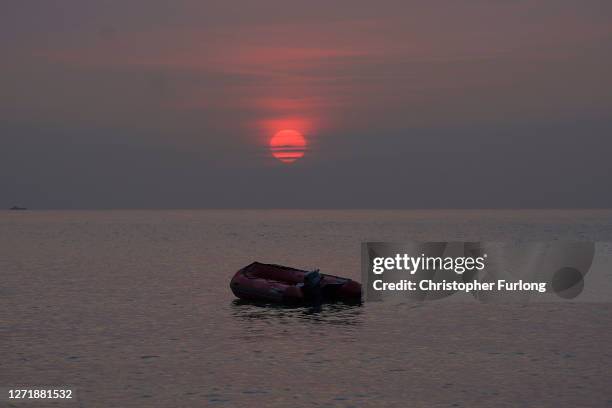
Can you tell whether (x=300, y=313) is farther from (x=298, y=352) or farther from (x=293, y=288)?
(x=298, y=352)

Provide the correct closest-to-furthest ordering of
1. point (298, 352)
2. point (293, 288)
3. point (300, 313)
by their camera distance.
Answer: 1. point (298, 352)
2. point (300, 313)
3. point (293, 288)

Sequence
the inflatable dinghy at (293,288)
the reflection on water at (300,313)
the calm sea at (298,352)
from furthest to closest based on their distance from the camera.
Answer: the inflatable dinghy at (293,288) < the reflection on water at (300,313) < the calm sea at (298,352)

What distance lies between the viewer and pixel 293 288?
42.6 m

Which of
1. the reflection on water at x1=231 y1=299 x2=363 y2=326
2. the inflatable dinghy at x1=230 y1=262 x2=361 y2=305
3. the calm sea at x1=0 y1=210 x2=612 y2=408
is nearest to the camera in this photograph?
the calm sea at x1=0 y1=210 x2=612 y2=408

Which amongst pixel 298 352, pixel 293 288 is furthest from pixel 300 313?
pixel 298 352

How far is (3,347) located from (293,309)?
1589 cm

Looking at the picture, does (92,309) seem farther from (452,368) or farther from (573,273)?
(573,273)

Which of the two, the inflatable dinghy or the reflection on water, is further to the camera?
the inflatable dinghy

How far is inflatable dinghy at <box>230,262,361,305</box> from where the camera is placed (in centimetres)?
4256

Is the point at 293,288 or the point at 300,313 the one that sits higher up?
the point at 293,288

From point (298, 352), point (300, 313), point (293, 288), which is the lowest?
point (298, 352)

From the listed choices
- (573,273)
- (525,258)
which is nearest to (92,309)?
Result: (573,273)

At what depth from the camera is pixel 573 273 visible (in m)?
55.2

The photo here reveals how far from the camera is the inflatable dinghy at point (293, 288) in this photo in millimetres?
42562
